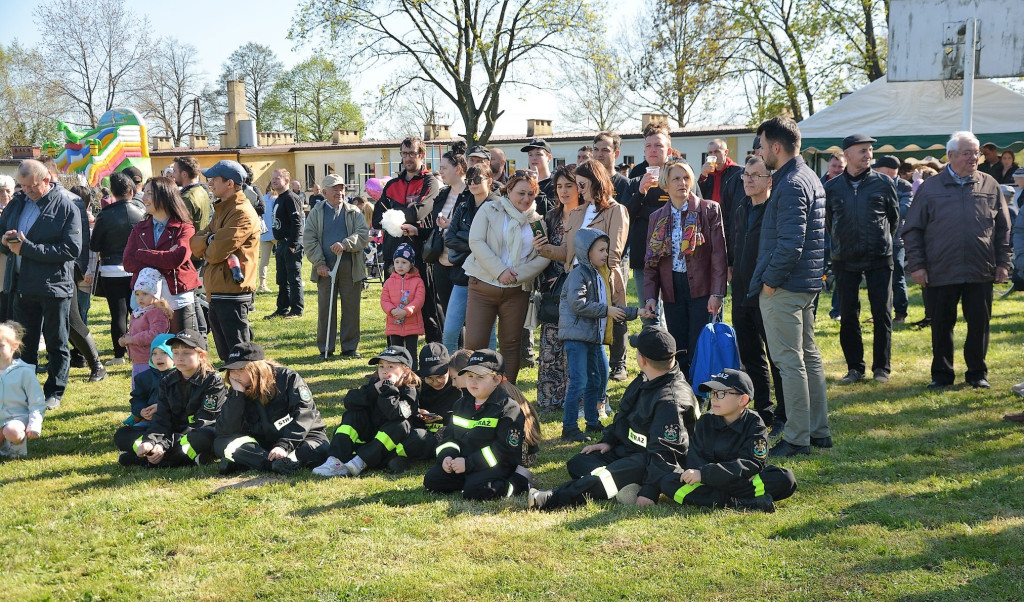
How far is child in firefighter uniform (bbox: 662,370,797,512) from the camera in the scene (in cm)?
486

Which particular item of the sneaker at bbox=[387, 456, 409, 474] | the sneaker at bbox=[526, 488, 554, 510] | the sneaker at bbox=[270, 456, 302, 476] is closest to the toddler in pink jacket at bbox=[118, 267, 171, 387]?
the sneaker at bbox=[270, 456, 302, 476]

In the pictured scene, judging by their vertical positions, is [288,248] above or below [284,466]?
above

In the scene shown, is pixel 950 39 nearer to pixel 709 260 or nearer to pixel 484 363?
pixel 709 260

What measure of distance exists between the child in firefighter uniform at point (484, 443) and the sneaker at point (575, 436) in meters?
0.88

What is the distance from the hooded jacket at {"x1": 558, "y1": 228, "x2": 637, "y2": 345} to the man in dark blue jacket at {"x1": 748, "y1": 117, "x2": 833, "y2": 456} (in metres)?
1.01

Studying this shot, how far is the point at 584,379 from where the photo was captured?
254 inches

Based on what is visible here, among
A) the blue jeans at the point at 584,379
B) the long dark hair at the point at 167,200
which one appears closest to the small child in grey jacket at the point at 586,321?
the blue jeans at the point at 584,379

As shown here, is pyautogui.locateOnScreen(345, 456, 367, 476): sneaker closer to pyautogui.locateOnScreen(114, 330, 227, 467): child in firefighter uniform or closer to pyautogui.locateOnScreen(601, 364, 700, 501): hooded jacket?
pyautogui.locateOnScreen(114, 330, 227, 467): child in firefighter uniform

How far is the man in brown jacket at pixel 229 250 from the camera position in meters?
7.35

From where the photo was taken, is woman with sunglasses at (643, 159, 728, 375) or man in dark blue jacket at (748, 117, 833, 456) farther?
woman with sunglasses at (643, 159, 728, 375)

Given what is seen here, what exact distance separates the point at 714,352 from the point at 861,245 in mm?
2431

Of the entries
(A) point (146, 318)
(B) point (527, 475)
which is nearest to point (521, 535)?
(B) point (527, 475)

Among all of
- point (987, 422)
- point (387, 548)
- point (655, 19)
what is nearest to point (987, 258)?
point (987, 422)

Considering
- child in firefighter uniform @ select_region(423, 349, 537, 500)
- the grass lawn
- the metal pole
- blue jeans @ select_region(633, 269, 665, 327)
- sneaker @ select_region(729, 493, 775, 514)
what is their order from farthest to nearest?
the metal pole, blue jeans @ select_region(633, 269, 665, 327), child in firefighter uniform @ select_region(423, 349, 537, 500), sneaker @ select_region(729, 493, 775, 514), the grass lawn
